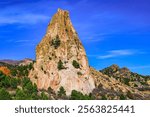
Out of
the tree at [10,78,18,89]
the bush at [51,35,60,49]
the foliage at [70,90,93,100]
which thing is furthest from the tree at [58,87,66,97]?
the bush at [51,35,60,49]

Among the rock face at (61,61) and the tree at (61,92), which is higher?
the rock face at (61,61)

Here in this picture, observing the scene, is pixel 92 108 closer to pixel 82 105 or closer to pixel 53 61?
pixel 82 105

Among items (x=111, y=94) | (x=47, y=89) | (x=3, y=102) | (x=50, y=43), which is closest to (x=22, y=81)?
(x=47, y=89)

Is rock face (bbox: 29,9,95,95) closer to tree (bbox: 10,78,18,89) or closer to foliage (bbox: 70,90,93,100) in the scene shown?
foliage (bbox: 70,90,93,100)

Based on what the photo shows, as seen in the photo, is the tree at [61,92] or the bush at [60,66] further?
the bush at [60,66]

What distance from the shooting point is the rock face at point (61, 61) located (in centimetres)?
17212

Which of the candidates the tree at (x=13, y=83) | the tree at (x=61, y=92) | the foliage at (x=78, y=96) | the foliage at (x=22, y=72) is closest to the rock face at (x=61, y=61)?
the tree at (x=61, y=92)

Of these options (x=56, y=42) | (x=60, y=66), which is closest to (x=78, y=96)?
(x=60, y=66)

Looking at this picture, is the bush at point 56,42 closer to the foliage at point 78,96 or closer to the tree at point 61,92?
the tree at point 61,92

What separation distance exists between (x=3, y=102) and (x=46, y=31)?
15418cm

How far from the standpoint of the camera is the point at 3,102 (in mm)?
42375

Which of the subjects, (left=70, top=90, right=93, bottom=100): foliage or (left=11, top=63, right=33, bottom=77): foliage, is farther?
(left=11, top=63, right=33, bottom=77): foliage

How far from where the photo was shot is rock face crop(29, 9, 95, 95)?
17212 centimetres

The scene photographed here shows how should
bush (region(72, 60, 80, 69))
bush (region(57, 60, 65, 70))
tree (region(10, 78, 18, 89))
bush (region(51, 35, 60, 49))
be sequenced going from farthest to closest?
bush (region(51, 35, 60, 49))
bush (region(72, 60, 80, 69))
bush (region(57, 60, 65, 70))
tree (region(10, 78, 18, 89))
